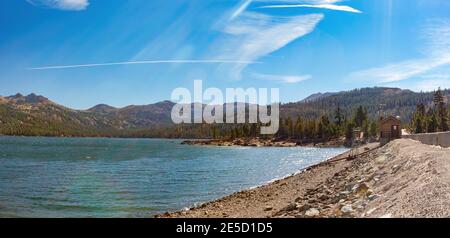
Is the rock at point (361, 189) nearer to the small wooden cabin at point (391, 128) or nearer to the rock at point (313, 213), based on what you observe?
the rock at point (313, 213)

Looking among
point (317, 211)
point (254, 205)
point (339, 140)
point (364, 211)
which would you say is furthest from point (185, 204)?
point (339, 140)

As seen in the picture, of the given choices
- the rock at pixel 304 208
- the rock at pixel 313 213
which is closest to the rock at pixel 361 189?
the rock at pixel 304 208

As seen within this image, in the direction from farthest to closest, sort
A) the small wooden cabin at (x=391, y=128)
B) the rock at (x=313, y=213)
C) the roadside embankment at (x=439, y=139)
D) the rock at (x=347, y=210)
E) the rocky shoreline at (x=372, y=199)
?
1. the small wooden cabin at (x=391, y=128)
2. the roadside embankment at (x=439, y=139)
3. the rock at (x=313, y=213)
4. the rock at (x=347, y=210)
5. the rocky shoreline at (x=372, y=199)

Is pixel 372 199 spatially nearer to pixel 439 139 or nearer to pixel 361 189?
pixel 361 189

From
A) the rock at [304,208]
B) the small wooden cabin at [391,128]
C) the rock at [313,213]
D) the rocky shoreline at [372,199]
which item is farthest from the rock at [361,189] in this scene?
the small wooden cabin at [391,128]

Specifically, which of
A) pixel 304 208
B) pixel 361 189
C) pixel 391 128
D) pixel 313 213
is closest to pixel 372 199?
pixel 313 213

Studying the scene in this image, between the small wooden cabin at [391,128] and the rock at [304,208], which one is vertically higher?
the small wooden cabin at [391,128]

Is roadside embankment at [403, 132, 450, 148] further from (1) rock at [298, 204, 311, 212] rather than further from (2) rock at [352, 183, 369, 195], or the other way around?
(1) rock at [298, 204, 311, 212]

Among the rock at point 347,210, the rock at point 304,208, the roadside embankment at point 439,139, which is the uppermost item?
the roadside embankment at point 439,139

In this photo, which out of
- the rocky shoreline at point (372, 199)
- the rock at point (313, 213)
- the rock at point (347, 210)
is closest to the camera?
the rocky shoreline at point (372, 199)

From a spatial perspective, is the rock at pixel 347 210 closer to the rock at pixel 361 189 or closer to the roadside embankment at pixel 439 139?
the rock at pixel 361 189

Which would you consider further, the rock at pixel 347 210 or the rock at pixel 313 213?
the rock at pixel 313 213
